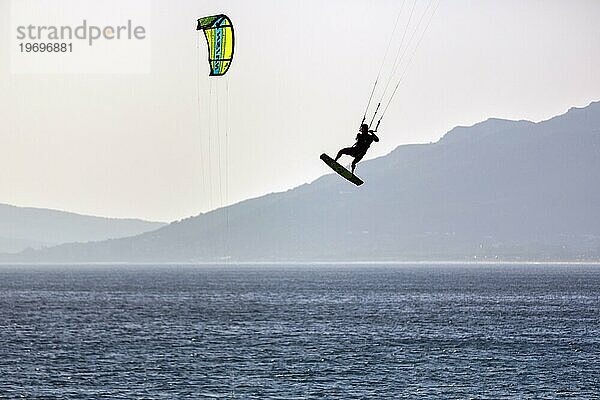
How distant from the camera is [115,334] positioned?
324 feet

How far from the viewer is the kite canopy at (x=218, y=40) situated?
45.1 meters

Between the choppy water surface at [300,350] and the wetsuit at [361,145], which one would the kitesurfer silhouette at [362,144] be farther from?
the choppy water surface at [300,350]

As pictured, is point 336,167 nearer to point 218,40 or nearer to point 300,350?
point 218,40

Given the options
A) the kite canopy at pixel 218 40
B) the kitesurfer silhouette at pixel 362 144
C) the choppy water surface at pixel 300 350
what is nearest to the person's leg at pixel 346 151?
the kitesurfer silhouette at pixel 362 144

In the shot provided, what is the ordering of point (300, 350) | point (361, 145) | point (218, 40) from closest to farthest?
point (361, 145) → point (218, 40) → point (300, 350)

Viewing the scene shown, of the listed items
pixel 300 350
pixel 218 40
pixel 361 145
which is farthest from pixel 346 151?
pixel 300 350

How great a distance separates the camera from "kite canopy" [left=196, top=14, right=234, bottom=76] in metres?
45.1

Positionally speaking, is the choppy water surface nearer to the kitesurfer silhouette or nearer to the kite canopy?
the kite canopy

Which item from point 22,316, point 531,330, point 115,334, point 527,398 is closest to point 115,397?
point 527,398

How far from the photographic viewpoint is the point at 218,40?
47.1 metres

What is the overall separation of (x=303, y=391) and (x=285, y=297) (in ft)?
349

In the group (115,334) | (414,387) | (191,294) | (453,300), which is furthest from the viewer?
(191,294)

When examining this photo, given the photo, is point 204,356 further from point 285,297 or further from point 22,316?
point 285,297

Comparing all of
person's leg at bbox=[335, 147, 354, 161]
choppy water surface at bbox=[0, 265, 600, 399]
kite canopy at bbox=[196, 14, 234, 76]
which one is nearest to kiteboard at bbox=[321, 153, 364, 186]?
person's leg at bbox=[335, 147, 354, 161]
